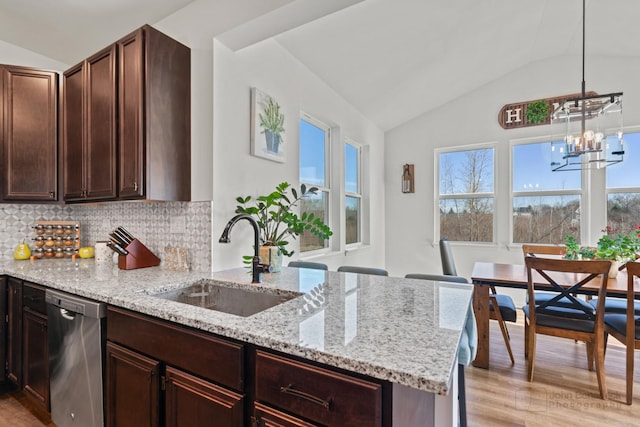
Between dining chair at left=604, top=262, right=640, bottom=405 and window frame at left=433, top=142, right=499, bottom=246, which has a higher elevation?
window frame at left=433, top=142, right=499, bottom=246

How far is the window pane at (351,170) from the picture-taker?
407 centimetres

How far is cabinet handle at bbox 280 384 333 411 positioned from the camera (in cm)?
81

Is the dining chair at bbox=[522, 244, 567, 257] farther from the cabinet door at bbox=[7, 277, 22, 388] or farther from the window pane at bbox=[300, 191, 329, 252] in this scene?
the cabinet door at bbox=[7, 277, 22, 388]

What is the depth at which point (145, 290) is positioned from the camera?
151cm

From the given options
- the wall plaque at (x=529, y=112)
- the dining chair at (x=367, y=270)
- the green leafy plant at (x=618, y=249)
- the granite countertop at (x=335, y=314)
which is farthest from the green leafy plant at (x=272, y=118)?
the wall plaque at (x=529, y=112)

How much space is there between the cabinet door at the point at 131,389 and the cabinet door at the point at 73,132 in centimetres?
145

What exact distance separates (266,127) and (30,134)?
1.79 metres

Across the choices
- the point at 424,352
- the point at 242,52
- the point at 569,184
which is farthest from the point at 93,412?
the point at 569,184

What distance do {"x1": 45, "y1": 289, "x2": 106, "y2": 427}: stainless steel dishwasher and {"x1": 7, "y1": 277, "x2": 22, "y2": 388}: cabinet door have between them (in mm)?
493

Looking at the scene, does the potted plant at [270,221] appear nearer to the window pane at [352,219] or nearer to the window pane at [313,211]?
the window pane at [313,211]

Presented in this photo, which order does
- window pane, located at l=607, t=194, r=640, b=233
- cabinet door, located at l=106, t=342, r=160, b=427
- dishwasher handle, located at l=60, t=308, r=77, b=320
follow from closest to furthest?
cabinet door, located at l=106, t=342, r=160, b=427, dishwasher handle, located at l=60, t=308, r=77, b=320, window pane, located at l=607, t=194, r=640, b=233

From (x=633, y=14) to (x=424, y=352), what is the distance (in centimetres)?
432

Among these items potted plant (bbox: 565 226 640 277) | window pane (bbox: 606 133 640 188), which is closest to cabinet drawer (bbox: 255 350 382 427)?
potted plant (bbox: 565 226 640 277)

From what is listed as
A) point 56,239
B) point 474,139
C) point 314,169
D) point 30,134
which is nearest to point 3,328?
point 56,239
